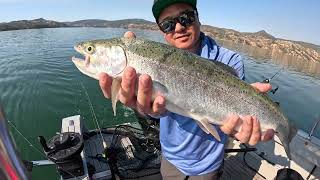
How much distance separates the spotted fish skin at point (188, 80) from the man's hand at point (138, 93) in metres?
0.11

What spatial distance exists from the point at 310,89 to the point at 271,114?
29.5 meters

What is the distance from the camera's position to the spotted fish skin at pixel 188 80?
340cm

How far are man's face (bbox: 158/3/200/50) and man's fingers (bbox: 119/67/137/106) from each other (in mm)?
1162

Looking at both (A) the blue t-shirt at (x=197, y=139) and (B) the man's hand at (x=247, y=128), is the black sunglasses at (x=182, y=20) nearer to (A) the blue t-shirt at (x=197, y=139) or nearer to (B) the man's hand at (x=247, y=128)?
(A) the blue t-shirt at (x=197, y=139)

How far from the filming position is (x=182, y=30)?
4004 millimetres

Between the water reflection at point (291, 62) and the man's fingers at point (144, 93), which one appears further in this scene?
the water reflection at point (291, 62)

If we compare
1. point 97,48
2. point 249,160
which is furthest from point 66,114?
point 97,48

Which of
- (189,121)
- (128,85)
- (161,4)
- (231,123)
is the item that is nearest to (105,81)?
(128,85)

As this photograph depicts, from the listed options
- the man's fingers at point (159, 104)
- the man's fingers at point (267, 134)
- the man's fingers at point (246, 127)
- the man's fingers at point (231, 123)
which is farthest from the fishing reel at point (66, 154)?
the man's fingers at point (267, 134)

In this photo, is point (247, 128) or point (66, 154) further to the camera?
point (66, 154)

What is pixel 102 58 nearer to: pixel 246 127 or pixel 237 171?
pixel 246 127

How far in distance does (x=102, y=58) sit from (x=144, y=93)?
731mm

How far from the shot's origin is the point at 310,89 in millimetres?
29484

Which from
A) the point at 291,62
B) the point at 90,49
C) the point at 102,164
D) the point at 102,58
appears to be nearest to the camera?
the point at 102,58
